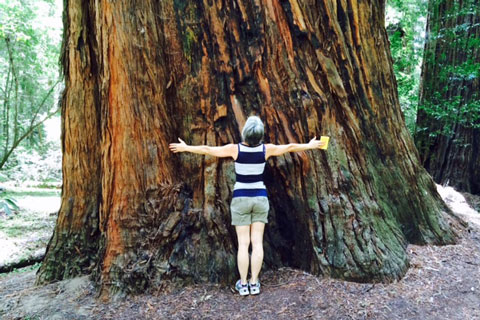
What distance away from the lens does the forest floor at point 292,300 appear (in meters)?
3.44

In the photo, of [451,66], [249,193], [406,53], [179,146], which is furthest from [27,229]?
[406,53]

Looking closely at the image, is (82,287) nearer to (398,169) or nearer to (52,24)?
(398,169)

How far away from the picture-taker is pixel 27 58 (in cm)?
1536

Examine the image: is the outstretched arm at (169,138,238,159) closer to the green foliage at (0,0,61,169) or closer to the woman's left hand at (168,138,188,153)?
the woman's left hand at (168,138,188,153)

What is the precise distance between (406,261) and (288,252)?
1374mm

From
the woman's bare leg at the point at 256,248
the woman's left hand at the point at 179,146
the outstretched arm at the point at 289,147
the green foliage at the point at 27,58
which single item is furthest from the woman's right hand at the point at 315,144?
the green foliage at the point at 27,58

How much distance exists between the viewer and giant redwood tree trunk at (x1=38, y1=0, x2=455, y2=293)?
12.7 feet

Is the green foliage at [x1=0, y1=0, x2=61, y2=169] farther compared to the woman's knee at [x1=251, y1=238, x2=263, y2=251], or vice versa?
the green foliage at [x1=0, y1=0, x2=61, y2=169]

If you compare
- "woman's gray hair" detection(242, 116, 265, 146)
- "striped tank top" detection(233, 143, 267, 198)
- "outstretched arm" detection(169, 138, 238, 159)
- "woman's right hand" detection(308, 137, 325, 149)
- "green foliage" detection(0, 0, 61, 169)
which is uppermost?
"green foliage" detection(0, 0, 61, 169)

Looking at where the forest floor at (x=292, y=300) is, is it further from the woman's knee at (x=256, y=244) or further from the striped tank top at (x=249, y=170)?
the striped tank top at (x=249, y=170)

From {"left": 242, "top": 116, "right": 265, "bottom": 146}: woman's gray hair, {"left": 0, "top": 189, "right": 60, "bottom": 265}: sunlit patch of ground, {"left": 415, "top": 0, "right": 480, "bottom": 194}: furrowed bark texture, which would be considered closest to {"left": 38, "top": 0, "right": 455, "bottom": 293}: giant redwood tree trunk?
{"left": 242, "top": 116, "right": 265, "bottom": 146}: woman's gray hair

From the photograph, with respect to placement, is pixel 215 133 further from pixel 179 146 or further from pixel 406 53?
pixel 406 53

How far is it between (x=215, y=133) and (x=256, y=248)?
1383 mm

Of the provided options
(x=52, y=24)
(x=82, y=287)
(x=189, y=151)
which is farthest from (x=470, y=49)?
(x=52, y=24)
